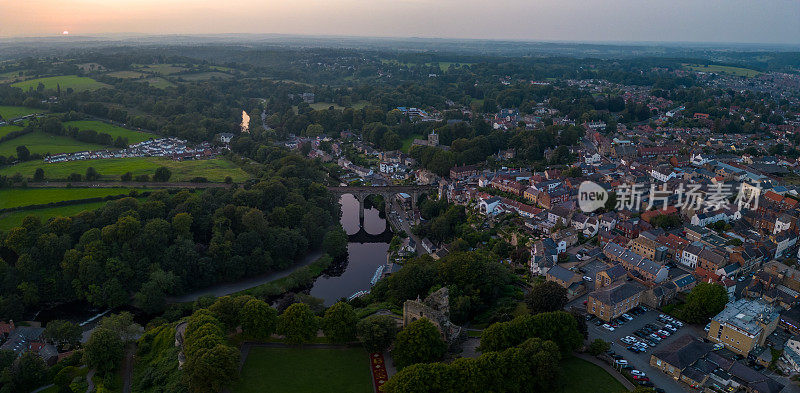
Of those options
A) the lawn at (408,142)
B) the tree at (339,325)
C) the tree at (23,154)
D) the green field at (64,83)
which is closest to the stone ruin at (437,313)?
the tree at (339,325)

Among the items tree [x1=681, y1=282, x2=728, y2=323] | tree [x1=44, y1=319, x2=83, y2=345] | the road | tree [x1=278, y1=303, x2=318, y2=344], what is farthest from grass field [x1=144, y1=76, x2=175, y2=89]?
tree [x1=681, y1=282, x2=728, y2=323]

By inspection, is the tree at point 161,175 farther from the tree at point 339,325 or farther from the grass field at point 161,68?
the grass field at point 161,68

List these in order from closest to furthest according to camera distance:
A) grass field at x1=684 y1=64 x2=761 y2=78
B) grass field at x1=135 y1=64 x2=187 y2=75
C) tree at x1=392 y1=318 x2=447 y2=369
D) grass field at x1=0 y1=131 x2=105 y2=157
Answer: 1. tree at x1=392 y1=318 x2=447 y2=369
2. grass field at x1=0 y1=131 x2=105 y2=157
3. grass field at x1=135 y1=64 x2=187 y2=75
4. grass field at x1=684 y1=64 x2=761 y2=78

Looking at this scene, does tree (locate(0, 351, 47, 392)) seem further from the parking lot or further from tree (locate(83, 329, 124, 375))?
the parking lot

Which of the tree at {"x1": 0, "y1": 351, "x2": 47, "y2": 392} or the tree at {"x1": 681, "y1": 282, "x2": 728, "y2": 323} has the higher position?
the tree at {"x1": 681, "y1": 282, "x2": 728, "y2": 323}

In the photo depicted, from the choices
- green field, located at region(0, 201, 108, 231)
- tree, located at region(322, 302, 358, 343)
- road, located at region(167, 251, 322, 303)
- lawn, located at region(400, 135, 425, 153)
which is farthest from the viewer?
lawn, located at region(400, 135, 425, 153)

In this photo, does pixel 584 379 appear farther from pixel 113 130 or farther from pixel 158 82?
pixel 158 82

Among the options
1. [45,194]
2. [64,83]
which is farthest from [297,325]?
[64,83]
